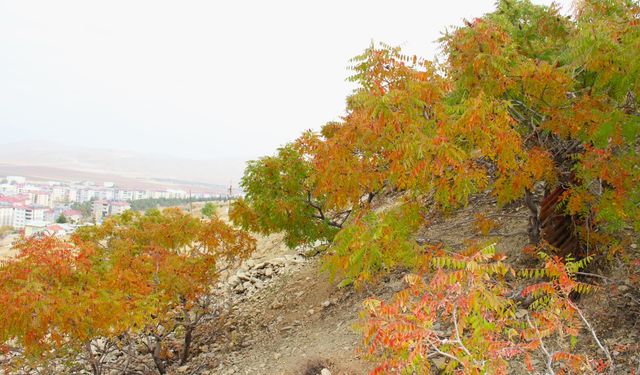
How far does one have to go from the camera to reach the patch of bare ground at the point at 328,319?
729 centimetres

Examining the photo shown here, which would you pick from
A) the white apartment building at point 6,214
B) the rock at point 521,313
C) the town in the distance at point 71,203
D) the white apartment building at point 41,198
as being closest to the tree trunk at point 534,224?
the rock at point 521,313

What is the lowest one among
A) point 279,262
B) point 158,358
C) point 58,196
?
point 58,196

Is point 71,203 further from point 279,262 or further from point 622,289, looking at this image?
point 622,289

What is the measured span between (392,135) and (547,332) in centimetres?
318

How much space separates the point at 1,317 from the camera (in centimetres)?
753

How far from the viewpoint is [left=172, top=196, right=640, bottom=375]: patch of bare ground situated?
7.29m

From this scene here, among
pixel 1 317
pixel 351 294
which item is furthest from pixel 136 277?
pixel 351 294

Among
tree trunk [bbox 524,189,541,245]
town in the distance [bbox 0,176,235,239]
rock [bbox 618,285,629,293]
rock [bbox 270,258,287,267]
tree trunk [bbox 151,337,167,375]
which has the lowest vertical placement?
town in the distance [bbox 0,176,235,239]

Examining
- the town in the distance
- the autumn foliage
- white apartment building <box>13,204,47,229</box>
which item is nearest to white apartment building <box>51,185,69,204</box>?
the town in the distance

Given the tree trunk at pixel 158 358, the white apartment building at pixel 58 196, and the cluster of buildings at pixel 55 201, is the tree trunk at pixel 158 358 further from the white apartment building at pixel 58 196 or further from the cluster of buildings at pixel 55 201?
the white apartment building at pixel 58 196

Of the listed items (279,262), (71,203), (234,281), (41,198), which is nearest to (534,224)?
(279,262)

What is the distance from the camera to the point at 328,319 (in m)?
11.7

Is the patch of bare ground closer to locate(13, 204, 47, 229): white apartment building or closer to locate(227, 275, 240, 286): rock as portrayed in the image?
locate(227, 275, 240, 286): rock

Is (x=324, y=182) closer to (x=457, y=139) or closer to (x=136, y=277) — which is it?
(x=457, y=139)
